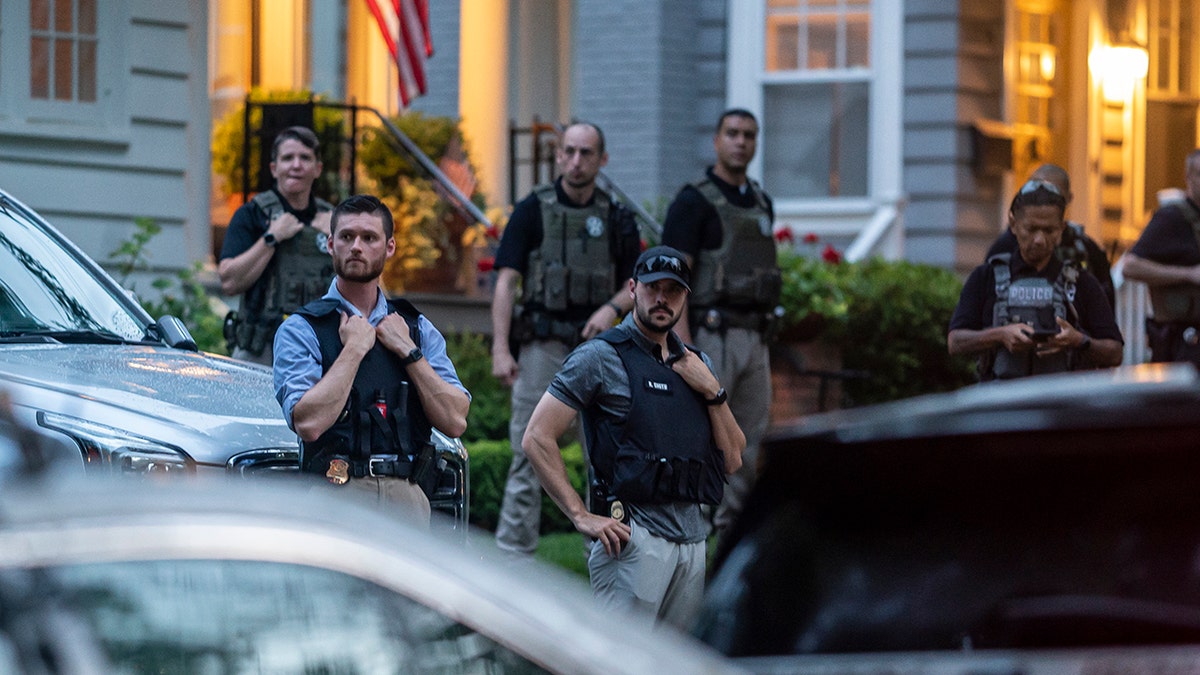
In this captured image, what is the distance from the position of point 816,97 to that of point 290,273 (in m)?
8.53

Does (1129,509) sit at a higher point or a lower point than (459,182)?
lower

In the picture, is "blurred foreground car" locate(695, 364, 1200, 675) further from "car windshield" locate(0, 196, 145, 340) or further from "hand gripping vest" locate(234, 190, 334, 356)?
"hand gripping vest" locate(234, 190, 334, 356)

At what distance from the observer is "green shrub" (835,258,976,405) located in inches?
526

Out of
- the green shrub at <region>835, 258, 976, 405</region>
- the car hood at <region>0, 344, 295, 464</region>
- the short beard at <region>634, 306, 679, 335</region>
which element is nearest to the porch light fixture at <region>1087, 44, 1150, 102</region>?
the green shrub at <region>835, 258, 976, 405</region>

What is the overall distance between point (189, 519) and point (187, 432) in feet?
11.1

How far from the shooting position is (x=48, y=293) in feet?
21.8

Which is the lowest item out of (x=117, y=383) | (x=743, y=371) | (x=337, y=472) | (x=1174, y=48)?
(x=337, y=472)

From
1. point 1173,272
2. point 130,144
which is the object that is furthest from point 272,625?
point 130,144

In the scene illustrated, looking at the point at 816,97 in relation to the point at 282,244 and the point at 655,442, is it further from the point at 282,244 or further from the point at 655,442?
the point at 655,442

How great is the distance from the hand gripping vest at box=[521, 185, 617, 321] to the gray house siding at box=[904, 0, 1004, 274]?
21.8 ft

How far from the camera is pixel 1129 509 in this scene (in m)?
2.89

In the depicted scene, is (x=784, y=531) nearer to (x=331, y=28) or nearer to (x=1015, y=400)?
(x=1015, y=400)

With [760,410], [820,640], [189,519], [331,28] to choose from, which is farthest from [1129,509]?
[331,28]

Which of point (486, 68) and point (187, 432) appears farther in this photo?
point (486, 68)
